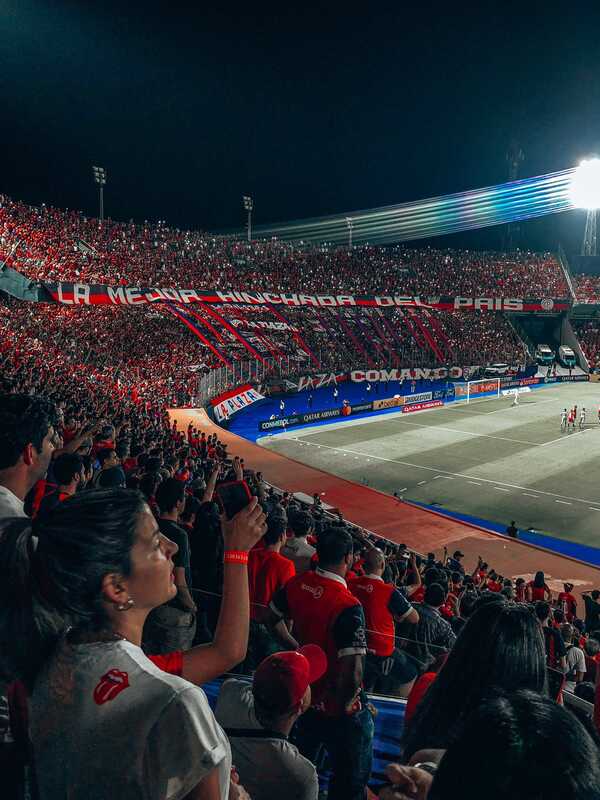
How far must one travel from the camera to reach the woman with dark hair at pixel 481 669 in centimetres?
229

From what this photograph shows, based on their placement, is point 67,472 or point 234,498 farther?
point 67,472

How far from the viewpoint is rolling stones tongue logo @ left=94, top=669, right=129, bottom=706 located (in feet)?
5.33

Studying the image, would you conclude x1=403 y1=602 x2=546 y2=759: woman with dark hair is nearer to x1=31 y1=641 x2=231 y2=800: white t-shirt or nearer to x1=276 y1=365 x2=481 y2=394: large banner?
x1=31 y1=641 x2=231 y2=800: white t-shirt

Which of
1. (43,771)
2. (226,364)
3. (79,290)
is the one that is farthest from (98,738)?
(226,364)

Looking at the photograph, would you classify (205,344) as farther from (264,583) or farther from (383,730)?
(383,730)

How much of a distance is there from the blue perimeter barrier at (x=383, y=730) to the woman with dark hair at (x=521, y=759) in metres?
2.55

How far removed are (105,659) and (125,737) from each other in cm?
26

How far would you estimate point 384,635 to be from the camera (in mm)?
4637

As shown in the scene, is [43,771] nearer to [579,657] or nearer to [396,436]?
[579,657]

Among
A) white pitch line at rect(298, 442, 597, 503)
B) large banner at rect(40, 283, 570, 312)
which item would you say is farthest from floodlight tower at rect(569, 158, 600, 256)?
white pitch line at rect(298, 442, 597, 503)

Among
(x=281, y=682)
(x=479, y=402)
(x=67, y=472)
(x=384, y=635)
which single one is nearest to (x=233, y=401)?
(x=479, y=402)

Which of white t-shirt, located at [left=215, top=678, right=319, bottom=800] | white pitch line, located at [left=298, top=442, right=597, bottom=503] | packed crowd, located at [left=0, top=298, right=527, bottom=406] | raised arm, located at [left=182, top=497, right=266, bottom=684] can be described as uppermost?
packed crowd, located at [left=0, top=298, right=527, bottom=406]

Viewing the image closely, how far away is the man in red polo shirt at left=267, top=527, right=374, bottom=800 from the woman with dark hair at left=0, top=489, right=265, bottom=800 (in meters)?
1.38

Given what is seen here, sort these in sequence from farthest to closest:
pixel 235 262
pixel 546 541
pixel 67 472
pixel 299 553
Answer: pixel 235 262, pixel 546 541, pixel 299 553, pixel 67 472
